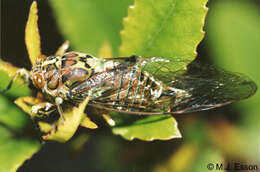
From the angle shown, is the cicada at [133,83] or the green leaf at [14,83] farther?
the cicada at [133,83]

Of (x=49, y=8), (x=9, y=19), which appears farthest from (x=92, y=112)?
(x=9, y=19)

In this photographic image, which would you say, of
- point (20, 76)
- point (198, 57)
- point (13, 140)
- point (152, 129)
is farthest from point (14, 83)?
point (198, 57)

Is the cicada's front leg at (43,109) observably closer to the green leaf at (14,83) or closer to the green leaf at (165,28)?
the green leaf at (14,83)

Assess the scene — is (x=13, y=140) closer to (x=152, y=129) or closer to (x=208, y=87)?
(x=152, y=129)

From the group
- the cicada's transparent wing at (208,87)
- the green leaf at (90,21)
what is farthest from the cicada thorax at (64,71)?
the cicada's transparent wing at (208,87)

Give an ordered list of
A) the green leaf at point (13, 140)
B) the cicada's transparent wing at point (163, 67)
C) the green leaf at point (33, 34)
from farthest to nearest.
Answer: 1. the cicada's transparent wing at point (163, 67)
2. the green leaf at point (13, 140)
3. the green leaf at point (33, 34)

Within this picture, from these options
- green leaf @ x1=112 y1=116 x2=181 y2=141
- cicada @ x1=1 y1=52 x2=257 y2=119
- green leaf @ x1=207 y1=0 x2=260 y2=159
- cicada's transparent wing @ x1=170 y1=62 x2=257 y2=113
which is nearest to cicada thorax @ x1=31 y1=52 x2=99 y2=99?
cicada @ x1=1 y1=52 x2=257 y2=119
